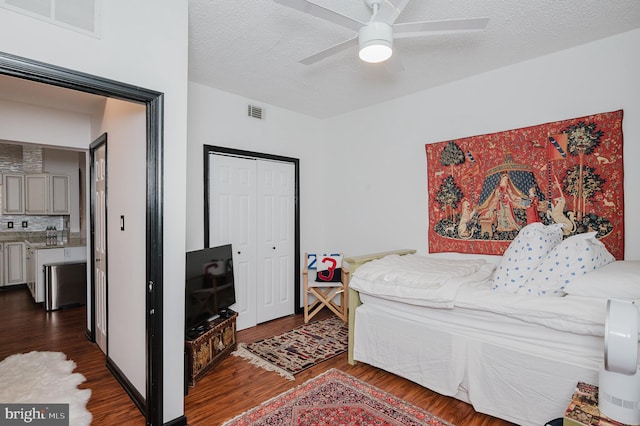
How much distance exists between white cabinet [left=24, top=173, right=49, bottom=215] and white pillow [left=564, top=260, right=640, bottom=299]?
753 centimetres

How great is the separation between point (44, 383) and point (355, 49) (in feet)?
12.0

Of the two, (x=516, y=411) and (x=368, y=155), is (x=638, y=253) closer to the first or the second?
(x=516, y=411)

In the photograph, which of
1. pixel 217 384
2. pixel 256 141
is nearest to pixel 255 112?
pixel 256 141

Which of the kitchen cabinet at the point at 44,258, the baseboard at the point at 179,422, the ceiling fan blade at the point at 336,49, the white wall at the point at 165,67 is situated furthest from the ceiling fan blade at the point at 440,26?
the kitchen cabinet at the point at 44,258

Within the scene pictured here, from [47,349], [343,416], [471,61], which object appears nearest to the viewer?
[343,416]

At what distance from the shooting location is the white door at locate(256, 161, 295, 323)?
418 centimetres

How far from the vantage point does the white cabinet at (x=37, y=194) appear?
588cm

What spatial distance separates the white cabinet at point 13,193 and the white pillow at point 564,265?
7.51 metres

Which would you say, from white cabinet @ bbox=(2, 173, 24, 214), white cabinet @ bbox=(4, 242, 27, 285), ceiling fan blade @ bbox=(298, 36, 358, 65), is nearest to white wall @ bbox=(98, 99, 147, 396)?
ceiling fan blade @ bbox=(298, 36, 358, 65)

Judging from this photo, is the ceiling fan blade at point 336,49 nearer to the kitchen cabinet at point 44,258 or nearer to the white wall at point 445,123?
the white wall at point 445,123

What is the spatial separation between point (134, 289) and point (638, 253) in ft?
12.3

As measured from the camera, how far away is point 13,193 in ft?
19.0

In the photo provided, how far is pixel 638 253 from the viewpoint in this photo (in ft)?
8.22

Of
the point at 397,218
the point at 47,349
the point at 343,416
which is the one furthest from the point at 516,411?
the point at 47,349
